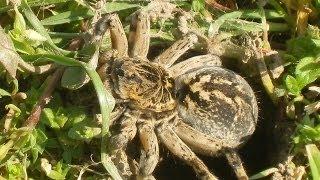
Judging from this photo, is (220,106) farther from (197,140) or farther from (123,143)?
(123,143)

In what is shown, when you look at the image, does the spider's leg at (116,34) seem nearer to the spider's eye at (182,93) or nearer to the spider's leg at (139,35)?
the spider's leg at (139,35)

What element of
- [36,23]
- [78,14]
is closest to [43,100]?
[36,23]

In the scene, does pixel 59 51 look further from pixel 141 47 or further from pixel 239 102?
pixel 239 102

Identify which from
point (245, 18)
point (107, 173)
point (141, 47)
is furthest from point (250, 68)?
point (107, 173)

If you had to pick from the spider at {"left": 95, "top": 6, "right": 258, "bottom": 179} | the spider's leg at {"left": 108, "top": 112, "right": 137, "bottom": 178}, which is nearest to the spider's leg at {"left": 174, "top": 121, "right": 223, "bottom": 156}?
the spider at {"left": 95, "top": 6, "right": 258, "bottom": 179}

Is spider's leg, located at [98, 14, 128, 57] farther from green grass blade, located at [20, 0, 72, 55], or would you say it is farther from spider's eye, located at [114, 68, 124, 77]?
green grass blade, located at [20, 0, 72, 55]
